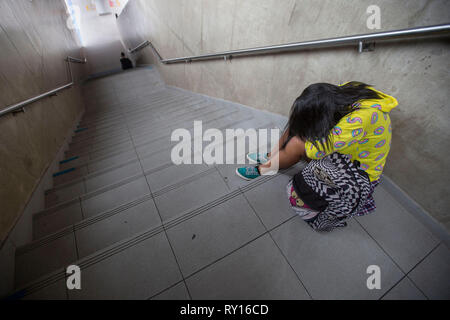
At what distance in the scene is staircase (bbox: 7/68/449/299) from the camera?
1.04 m

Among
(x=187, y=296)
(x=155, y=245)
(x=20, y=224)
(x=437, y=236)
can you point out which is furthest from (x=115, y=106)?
(x=437, y=236)

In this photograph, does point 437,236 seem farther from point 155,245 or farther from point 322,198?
point 155,245

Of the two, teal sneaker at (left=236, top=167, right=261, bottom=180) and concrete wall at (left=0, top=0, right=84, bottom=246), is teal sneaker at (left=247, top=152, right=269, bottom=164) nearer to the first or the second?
teal sneaker at (left=236, top=167, right=261, bottom=180)

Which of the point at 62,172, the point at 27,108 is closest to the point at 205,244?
the point at 62,172

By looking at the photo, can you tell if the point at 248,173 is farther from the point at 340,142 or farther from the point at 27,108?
the point at 27,108

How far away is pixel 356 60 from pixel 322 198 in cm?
112

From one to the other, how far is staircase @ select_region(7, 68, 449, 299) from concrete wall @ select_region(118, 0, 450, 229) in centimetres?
32

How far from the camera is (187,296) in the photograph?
40.2 inches

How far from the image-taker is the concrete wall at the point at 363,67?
107 centimetres

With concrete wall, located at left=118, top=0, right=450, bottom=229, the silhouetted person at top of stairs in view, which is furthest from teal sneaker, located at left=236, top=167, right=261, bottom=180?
the silhouetted person at top of stairs

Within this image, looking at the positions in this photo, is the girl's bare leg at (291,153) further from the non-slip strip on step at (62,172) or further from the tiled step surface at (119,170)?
the non-slip strip on step at (62,172)

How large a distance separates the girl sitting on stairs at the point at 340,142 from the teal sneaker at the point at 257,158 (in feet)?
2.02

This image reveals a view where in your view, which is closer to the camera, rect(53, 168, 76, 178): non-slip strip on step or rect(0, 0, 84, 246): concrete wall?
rect(0, 0, 84, 246): concrete wall

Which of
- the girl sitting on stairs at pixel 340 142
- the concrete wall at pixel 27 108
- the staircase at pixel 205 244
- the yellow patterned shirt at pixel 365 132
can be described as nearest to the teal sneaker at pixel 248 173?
the staircase at pixel 205 244
